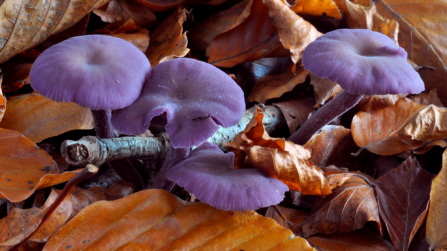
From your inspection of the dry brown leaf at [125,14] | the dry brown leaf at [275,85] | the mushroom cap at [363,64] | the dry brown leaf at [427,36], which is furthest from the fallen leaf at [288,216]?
the dry brown leaf at [125,14]

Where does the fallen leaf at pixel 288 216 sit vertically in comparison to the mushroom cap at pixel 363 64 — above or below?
below

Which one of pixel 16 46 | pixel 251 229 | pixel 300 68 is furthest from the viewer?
pixel 300 68

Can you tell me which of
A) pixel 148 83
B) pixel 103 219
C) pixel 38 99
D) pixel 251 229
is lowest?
pixel 251 229

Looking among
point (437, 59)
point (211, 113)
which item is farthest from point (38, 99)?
point (437, 59)

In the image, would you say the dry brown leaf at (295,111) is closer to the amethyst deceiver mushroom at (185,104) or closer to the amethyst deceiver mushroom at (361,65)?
the amethyst deceiver mushroom at (361,65)

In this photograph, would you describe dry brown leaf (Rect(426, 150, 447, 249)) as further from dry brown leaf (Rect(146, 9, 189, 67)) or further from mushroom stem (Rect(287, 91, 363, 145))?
dry brown leaf (Rect(146, 9, 189, 67))

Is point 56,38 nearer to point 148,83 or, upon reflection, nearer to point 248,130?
point 148,83

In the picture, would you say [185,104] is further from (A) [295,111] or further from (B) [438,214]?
(B) [438,214]
